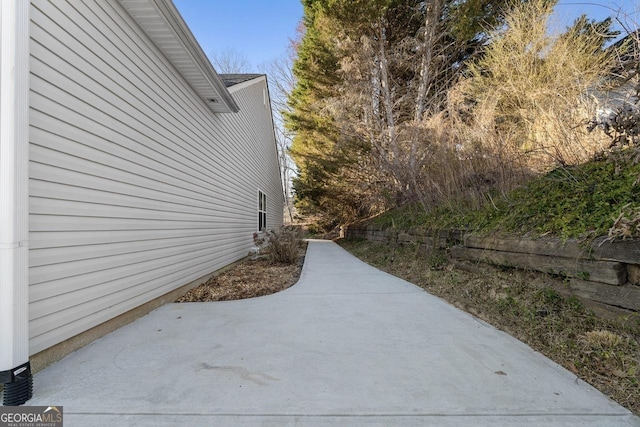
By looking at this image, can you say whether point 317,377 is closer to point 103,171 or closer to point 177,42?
point 103,171

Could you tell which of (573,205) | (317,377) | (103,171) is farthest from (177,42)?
(573,205)

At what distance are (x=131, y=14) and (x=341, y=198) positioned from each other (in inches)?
458

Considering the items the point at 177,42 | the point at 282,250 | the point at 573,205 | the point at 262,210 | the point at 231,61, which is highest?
the point at 231,61

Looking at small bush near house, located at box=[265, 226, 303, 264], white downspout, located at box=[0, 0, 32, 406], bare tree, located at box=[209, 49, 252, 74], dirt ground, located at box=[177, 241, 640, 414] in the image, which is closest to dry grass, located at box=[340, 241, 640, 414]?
dirt ground, located at box=[177, 241, 640, 414]

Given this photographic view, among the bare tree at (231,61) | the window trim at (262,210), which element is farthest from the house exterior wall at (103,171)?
the bare tree at (231,61)

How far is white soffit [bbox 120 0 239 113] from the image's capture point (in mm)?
3211

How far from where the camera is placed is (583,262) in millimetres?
2631

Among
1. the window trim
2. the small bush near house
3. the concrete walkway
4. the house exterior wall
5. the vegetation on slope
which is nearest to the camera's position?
the concrete walkway

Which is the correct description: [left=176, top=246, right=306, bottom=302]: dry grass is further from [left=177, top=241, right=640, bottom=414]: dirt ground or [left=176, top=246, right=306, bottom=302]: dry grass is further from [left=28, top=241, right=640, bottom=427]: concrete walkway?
[left=28, top=241, right=640, bottom=427]: concrete walkway

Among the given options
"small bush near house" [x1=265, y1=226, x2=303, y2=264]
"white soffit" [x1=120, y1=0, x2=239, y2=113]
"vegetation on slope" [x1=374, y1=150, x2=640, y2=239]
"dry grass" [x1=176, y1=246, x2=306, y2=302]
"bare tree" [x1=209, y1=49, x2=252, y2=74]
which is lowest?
"dry grass" [x1=176, y1=246, x2=306, y2=302]

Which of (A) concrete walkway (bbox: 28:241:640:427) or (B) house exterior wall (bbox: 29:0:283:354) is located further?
(B) house exterior wall (bbox: 29:0:283:354)

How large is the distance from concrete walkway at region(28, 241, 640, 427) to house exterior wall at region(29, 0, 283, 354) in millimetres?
474

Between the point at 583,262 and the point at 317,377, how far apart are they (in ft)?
7.98

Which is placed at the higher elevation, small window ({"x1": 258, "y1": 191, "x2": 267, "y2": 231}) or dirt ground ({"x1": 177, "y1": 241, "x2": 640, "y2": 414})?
small window ({"x1": 258, "y1": 191, "x2": 267, "y2": 231})
